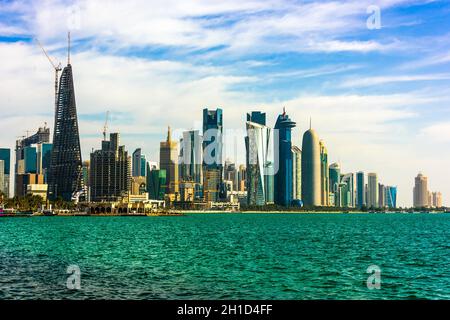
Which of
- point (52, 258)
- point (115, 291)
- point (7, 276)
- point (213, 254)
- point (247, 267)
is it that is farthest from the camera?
point (213, 254)

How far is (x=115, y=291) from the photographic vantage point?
40.9m
